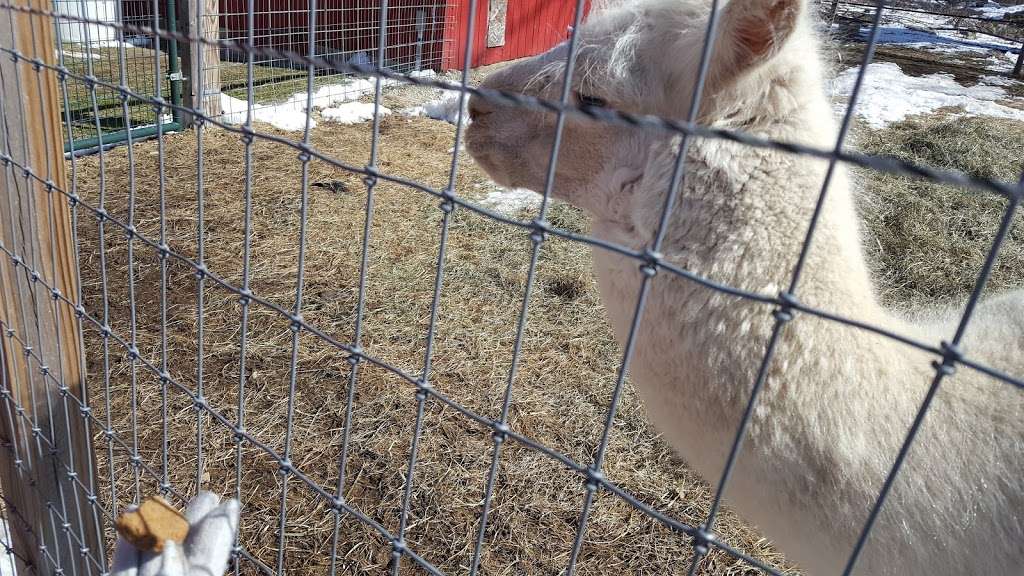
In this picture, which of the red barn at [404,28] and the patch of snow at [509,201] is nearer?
the patch of snow at [509,201]

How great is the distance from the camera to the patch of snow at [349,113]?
23.2 feet

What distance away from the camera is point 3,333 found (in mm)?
1955

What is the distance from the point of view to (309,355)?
135 inches

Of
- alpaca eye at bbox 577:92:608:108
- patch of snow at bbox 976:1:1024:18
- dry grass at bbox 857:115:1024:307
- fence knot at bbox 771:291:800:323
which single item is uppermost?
patch of snow at bbox 976:1:1024:18

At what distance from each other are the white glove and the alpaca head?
0.93 meters

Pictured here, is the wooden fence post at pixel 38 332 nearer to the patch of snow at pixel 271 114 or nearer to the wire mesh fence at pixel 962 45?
the patch of snow at pixel 271 114

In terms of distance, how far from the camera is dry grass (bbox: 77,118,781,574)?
2578mm

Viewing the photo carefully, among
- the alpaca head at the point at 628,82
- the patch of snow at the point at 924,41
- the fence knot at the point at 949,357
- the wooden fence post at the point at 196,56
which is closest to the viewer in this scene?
the fence knot at the point at 949,357

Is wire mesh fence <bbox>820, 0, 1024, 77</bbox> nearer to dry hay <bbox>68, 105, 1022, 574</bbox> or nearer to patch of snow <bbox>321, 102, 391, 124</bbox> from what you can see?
dry hay <bbox>68, 105, 1022, 574</bbox>

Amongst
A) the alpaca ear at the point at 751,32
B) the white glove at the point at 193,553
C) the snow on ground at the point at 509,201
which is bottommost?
the snow on ground at the point at 509,201

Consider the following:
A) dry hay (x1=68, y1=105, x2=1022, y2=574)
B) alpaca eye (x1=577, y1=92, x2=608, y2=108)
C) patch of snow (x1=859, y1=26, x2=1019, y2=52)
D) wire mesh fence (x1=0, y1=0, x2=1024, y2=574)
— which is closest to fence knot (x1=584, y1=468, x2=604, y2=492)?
wire mesh fence (x1=0, y1=0, x2=1024, y2=574)

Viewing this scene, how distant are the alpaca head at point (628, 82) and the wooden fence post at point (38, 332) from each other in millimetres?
1046

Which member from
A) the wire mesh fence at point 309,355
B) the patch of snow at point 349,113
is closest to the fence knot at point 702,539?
the wire mesh fence at point 309,355

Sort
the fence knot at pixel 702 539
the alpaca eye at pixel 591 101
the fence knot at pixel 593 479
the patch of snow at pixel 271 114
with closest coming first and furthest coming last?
1. the fence knot at pixel 702 539
2. the fence knot at pixel 593 479
3. the alpaca eye at pixel 591 101
4. the patch of snow at pixel 271 114
